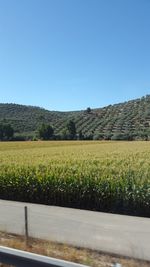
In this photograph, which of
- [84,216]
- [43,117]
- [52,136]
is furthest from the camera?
[43,117]

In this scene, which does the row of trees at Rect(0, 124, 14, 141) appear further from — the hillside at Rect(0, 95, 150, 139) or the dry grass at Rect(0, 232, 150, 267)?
the dry grass at Rect(0, 232, 150, 267)

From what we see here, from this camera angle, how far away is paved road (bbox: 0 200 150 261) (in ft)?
29.4


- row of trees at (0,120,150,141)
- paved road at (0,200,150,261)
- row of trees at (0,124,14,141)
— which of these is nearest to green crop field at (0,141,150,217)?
paved road at (0,200,150,261)

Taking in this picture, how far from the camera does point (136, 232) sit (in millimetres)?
10266

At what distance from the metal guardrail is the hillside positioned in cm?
8184

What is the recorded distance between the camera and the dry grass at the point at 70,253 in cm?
755

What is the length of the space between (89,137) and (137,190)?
250ft

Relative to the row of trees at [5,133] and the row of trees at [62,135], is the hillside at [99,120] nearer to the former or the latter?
the row of trees at [62,135]

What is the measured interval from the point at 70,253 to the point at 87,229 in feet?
8.23

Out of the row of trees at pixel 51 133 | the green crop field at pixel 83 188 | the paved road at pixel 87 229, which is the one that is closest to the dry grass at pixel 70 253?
the paved road at pixel 87 229

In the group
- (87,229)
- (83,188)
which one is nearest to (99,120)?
(83,188)

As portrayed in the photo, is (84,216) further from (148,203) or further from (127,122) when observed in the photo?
(127,122)

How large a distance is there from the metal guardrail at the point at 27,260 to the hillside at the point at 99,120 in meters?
81.8

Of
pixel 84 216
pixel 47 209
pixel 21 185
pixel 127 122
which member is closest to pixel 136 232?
pixel 84 216
